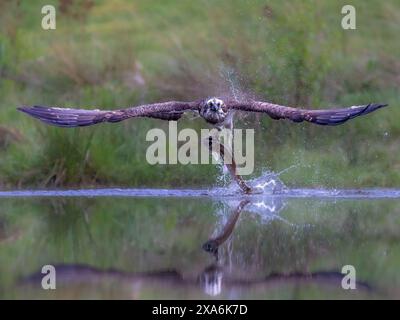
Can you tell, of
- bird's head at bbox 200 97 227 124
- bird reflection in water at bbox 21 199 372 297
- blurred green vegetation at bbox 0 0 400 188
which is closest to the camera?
bird reflection in water at bbox 21 199 372 297

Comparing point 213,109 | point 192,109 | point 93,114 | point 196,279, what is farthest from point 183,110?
point 196,279

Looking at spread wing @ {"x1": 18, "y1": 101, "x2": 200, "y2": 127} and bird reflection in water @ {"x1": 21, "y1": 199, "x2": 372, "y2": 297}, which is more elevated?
spread wing @ {"x1": 18, "y1": 101, "x2": 200, "y2": 127}

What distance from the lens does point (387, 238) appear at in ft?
52.9

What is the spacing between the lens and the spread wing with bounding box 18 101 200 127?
17172 millimetres

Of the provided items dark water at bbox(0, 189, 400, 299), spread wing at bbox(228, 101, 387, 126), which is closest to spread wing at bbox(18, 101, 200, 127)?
spread wing at bbox(228, 101, 387, 126)

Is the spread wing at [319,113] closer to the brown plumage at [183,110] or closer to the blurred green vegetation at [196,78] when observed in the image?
the brown plumage at [183,110]

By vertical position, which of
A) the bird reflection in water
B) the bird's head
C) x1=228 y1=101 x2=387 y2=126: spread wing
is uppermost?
the bird's head

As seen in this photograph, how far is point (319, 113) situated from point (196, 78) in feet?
14.7

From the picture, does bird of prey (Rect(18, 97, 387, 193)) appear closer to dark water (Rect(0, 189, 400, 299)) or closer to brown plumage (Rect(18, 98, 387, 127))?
brown plumage (Rect(18, 98, 387, 127))

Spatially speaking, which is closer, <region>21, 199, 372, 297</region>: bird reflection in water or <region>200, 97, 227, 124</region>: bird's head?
<region>21, 199, 372, 297</region>: bird reflection in water

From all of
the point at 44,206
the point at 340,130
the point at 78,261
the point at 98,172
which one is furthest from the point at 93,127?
the point at 78,261

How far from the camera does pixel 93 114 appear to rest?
689 inches

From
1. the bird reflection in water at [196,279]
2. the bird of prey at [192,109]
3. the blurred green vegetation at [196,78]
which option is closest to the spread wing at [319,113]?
the bird of prey at [192,109]

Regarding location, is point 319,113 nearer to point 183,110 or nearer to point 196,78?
point 183,110
